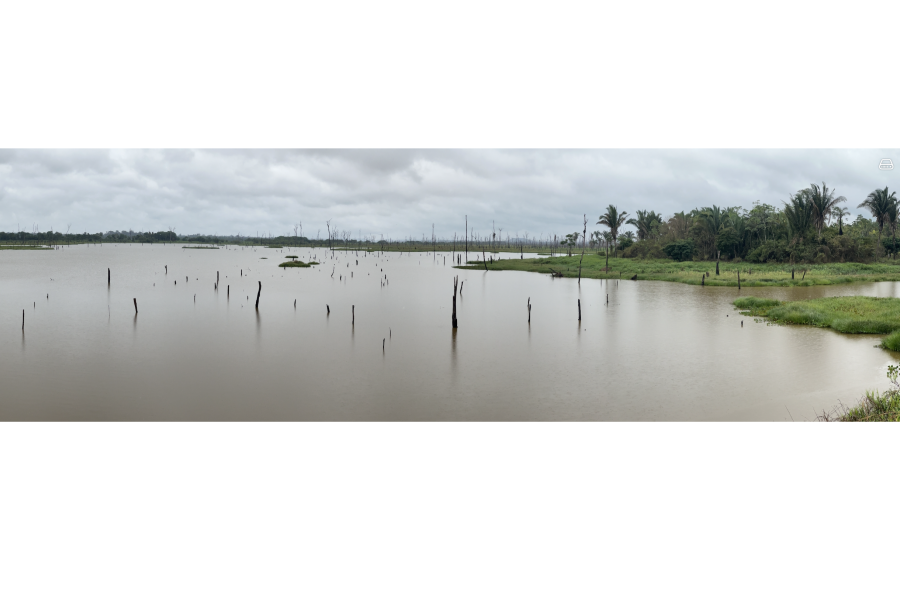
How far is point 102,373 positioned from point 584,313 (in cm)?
1694

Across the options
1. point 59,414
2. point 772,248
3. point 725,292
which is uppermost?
point 772,248

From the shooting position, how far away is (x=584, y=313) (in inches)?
906

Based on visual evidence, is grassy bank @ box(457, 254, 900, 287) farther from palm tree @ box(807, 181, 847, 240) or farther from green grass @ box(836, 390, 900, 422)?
green grass @ box(836, 390, 900, 422)

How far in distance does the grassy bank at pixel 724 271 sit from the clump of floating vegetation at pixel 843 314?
9784mm

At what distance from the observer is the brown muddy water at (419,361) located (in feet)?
35.6

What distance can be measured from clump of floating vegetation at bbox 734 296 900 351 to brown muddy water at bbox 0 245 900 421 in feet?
1.94

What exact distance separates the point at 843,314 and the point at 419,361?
1415cm

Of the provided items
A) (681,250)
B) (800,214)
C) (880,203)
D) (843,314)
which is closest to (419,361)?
(843,314)

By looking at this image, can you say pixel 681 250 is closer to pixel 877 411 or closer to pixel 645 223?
pixel 645 223

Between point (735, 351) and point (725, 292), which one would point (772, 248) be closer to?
point (725, 292)

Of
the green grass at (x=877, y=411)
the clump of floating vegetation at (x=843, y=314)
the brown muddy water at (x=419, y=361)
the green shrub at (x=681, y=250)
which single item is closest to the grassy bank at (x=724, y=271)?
the green shrub at (x=681, y=250)

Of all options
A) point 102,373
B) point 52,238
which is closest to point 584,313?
point 102,373

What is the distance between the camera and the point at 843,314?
18.2 metres

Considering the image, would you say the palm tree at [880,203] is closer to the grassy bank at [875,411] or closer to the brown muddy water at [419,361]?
the brown muddy water at [419,361]
